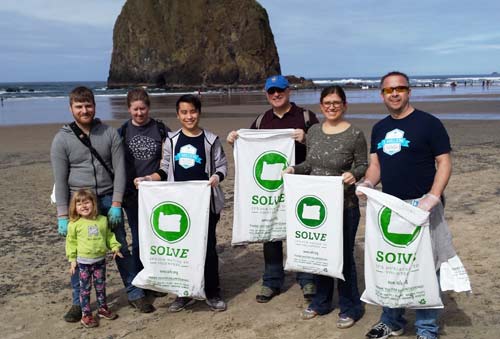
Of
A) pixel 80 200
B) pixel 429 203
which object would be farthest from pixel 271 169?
pixel 80 200

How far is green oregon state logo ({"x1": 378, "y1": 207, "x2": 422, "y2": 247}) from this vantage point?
10.9 ft

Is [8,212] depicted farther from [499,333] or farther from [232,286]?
[499,333]

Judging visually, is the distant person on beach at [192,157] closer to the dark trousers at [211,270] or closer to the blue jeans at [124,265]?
the dark trousers at [211,270]

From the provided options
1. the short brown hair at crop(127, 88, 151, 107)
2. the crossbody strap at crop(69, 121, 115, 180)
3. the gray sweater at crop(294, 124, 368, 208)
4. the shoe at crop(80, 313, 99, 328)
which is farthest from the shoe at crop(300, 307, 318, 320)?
the short brown hair at crop(127, 88, 151, 107)

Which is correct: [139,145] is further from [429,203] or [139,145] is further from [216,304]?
[429,203]

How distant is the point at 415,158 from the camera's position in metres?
3.34

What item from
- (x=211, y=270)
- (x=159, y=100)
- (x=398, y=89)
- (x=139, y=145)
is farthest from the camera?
(x=159, y=100)

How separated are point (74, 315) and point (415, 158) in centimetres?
308

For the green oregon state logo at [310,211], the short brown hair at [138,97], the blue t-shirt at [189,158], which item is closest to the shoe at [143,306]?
the blue t-shirt at [189,158]

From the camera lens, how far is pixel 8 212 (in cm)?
772

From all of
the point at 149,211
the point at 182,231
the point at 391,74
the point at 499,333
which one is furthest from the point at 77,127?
the point at 499,333

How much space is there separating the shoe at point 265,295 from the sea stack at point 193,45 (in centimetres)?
7123

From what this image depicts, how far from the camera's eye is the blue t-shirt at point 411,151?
3.29 meters

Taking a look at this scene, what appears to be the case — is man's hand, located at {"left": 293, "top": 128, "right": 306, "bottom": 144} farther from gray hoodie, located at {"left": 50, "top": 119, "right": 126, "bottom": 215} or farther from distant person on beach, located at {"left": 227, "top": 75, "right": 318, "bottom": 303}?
gray hoodie, located at {"left": 50, "top": 119, "right": 126, "bottom": 215}
